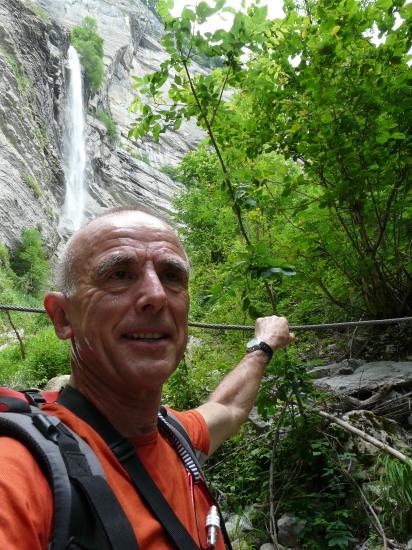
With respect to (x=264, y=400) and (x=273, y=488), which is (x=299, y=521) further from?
(x=264, y=400)

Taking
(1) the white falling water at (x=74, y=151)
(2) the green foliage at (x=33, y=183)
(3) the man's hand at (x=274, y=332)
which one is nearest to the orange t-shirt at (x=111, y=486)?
(3) the man's hand at (x=274, y=332)

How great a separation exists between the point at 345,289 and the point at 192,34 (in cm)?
327

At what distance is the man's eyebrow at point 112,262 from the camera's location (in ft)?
5.65

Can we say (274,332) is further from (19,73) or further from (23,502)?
(19,73)

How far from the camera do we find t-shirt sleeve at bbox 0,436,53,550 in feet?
3.51

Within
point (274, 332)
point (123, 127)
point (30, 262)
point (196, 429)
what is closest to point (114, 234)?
point (196, 429)

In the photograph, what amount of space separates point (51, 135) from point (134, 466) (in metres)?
34.6

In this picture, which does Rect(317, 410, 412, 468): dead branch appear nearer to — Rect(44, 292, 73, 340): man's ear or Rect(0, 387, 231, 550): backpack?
Rect(0, 387, 231, 550): backpack

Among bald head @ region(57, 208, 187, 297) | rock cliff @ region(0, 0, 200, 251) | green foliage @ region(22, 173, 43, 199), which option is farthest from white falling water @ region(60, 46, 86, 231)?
bald head @ region(57, 208, 187, 297)

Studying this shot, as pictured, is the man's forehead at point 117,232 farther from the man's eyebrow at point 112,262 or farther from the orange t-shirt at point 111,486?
the orange t-shirt at point 111,486

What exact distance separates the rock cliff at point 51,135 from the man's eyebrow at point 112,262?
76.7ft

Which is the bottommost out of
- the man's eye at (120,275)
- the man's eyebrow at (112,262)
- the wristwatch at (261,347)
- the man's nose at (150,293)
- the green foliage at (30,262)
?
the wristwatch at (261,347)

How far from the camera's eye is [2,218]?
23.5 m

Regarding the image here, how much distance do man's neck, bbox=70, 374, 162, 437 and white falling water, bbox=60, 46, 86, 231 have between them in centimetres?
3074
